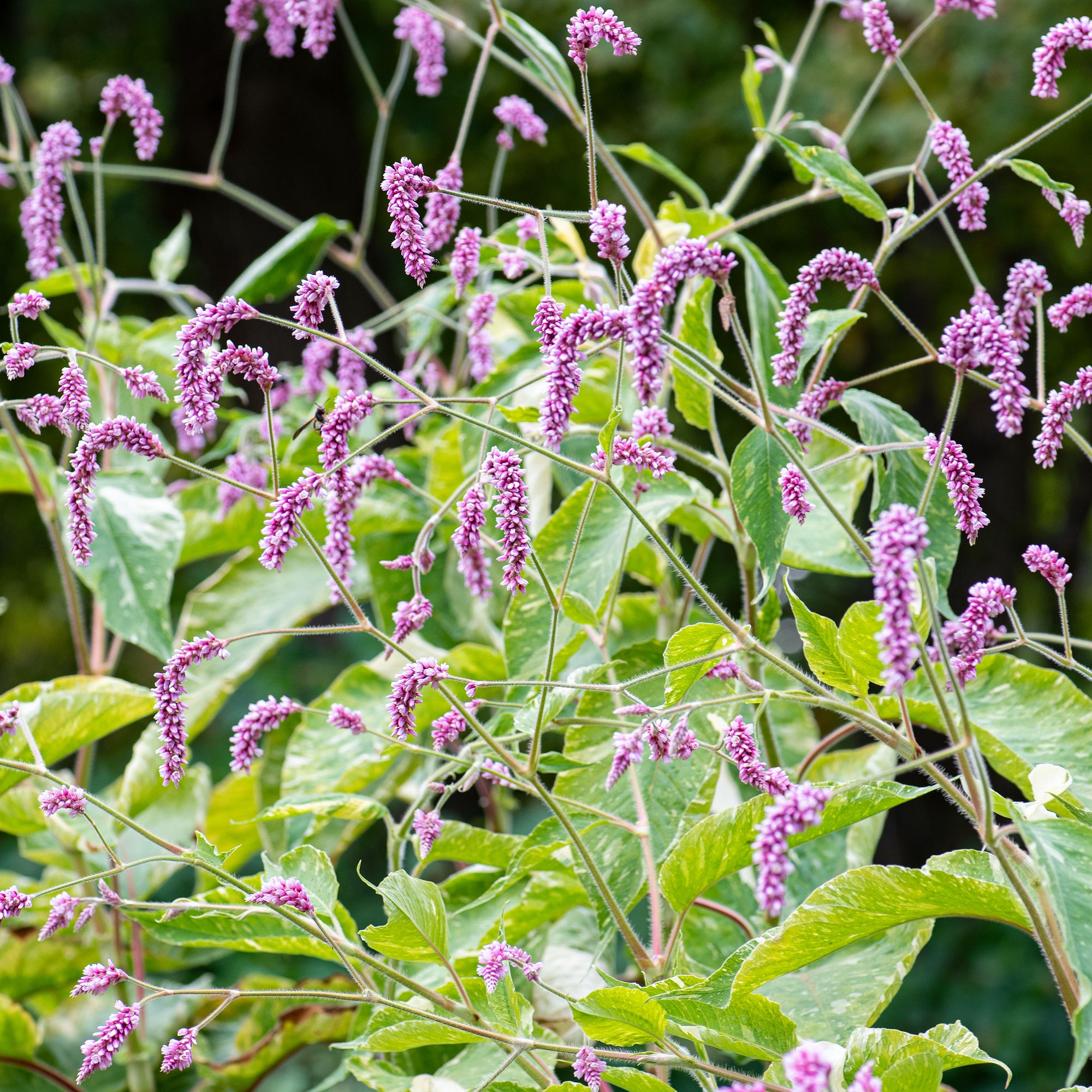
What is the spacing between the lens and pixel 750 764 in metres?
0.48

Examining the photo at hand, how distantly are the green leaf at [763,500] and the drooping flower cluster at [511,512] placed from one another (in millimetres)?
106

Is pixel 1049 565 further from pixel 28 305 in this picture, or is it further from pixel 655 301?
pixel 28 305

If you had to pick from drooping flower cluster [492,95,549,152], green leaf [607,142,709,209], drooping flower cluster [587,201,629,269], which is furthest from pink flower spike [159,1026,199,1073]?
drooping flower cluster [492,95,549,152]

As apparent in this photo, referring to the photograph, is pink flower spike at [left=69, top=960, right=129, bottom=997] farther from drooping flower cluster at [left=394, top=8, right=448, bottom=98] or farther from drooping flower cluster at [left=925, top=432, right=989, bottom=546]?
drooping flower cluster at [left=394, top=8, right=448, bottom=98]

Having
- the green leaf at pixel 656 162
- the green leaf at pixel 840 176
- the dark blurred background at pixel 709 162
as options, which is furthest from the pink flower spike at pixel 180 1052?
the dark blurred background at pixel 709 162

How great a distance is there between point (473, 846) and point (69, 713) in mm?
264

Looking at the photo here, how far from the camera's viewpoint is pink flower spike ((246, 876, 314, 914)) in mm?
503

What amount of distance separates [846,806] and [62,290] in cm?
82

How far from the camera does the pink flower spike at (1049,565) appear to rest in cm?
52

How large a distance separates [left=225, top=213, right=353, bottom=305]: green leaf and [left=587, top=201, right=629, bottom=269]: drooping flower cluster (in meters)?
0.48

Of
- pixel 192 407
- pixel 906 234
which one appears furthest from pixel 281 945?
pixel 906 234

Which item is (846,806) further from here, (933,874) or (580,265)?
(580,265)

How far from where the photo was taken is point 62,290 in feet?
3.34

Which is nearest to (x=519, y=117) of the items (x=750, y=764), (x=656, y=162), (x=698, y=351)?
(x=656, y=162)
